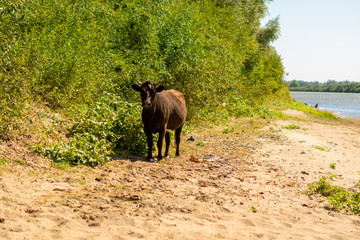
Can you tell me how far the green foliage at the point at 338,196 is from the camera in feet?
20.2

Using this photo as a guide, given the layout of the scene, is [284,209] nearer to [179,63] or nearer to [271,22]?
[179,63]

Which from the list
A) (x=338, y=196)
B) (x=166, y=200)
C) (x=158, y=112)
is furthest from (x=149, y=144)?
(x=338, y=196)

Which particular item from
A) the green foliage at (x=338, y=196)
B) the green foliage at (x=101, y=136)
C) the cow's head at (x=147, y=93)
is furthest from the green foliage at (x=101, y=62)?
the green foliage at (x=338, y=196)

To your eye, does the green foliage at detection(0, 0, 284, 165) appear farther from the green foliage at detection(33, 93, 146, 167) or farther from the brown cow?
the brown cow

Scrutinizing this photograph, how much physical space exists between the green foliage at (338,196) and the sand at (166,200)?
166 mm

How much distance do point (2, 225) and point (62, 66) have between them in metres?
6.10

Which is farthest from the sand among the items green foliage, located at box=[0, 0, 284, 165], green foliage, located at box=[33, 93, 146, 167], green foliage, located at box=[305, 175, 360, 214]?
green foliage, located at box=[0, 0, 284, 165]

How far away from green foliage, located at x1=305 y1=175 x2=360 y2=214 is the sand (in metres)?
0.17

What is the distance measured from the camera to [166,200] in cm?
564

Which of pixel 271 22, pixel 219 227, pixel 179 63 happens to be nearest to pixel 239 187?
pixel 219 227

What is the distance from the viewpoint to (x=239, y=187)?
277 inches

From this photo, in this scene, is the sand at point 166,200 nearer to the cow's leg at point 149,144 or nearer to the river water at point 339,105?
the cow's leg at point 149,144

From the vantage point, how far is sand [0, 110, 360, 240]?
4.38 meters

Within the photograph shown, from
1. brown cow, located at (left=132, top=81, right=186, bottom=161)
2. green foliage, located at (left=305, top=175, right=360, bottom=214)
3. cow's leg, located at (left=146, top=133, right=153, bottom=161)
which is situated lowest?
green foliage, located at (left=305, top=175, right=360, bottom=214)
